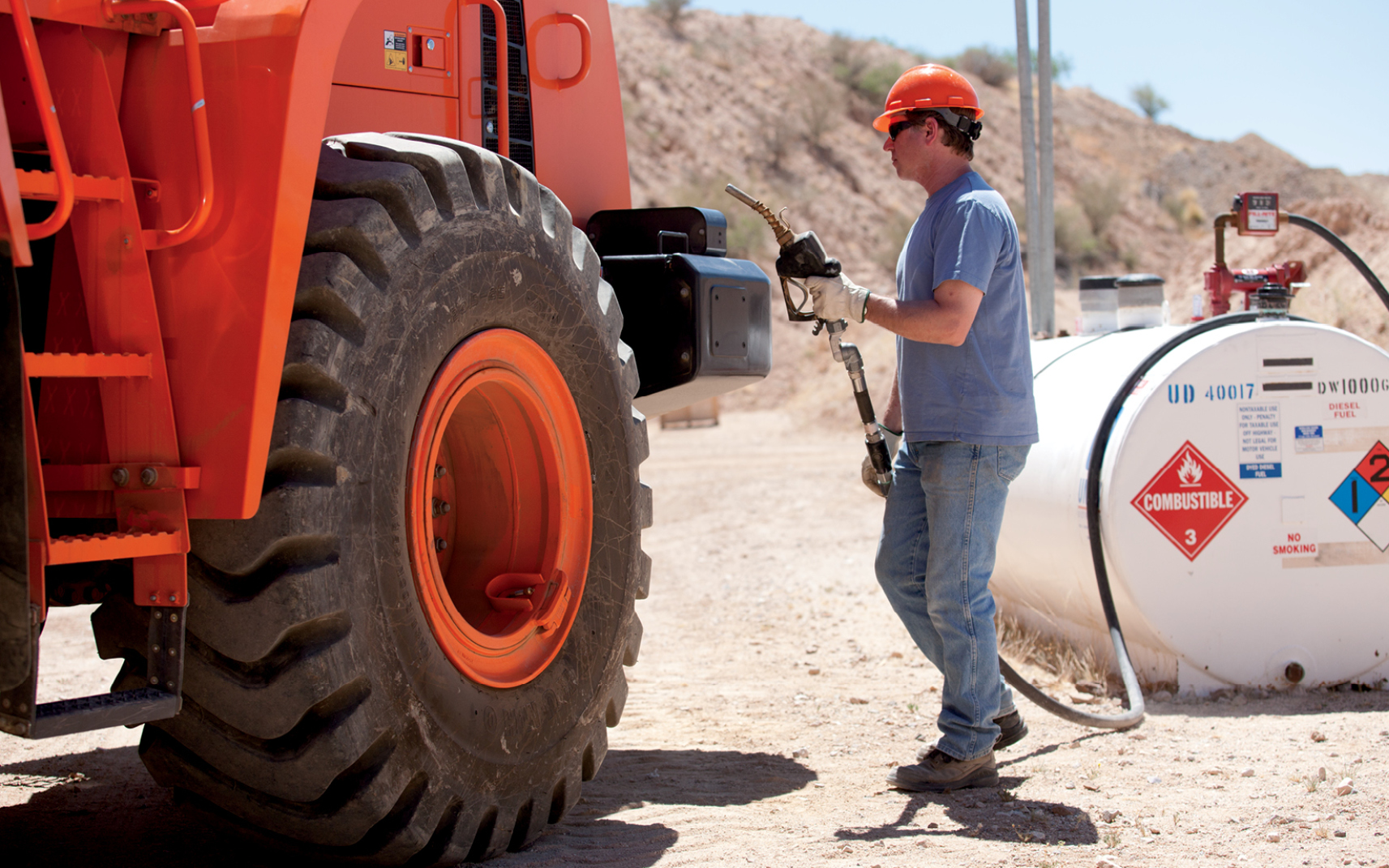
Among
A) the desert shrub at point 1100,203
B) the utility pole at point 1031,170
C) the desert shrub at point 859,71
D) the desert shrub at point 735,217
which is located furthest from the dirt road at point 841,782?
the desert shrub at point 859,71

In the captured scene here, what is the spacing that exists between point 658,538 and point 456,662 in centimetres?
844

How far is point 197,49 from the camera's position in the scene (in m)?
2.79

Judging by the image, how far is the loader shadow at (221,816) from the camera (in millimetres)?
3578

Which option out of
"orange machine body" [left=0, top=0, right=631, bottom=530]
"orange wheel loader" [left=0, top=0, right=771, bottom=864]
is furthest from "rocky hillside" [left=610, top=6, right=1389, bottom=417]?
"orange machine body" [left=0, top=0, right=631, bottom=530]

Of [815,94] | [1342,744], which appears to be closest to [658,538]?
[1342,744]

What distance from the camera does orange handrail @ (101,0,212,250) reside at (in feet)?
9.02

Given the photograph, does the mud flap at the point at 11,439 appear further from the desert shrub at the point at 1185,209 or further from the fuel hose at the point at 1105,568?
the desert shrub at the point at 1185,209

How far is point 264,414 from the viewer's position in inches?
108

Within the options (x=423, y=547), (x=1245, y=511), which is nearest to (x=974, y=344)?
(x=423, y=547)

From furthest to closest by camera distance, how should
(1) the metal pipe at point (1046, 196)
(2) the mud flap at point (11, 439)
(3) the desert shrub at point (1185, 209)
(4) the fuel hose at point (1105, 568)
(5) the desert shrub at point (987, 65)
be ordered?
(5) the desert shrub at point (987, 65) < (3) the desert shrub at point (1185, 209) < (1) the metal pipe at point (1046, 196) < (4) the fuel hose at point (1105, 568) < (2) the mud flap at point (11, 439)

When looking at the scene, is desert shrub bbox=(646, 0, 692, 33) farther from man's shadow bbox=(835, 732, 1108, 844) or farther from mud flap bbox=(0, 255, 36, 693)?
mud flap bbox=(0, 255, 36, 693)

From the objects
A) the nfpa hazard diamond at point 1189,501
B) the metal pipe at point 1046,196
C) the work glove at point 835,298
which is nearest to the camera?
the work glove at point 835,298

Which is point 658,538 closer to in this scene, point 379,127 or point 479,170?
point 379,127

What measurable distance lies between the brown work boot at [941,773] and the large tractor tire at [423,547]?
1.10m
